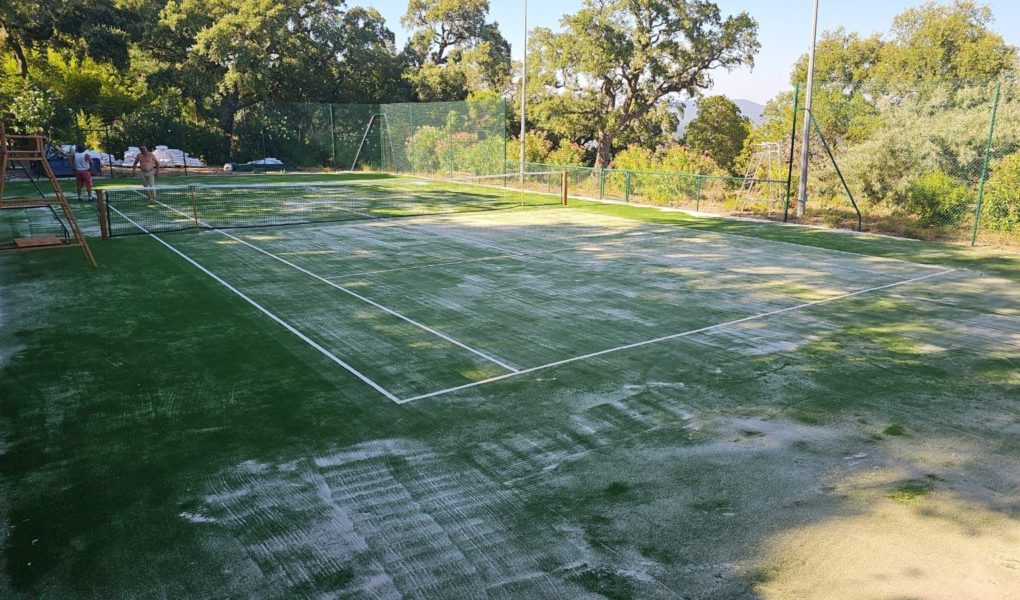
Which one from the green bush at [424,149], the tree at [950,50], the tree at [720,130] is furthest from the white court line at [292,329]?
the tree at [950,50]

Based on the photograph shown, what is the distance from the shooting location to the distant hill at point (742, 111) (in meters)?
35.5

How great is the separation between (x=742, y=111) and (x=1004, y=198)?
69.6ft

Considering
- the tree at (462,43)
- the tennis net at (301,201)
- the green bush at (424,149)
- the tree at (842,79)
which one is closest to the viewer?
the tennis net at (301,201)

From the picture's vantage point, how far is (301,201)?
23125mm

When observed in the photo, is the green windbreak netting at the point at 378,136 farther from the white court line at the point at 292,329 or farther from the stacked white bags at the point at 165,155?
the white court line at the point at 292,329

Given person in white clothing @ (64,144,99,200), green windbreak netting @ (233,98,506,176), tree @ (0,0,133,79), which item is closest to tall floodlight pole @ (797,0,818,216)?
green windbreak netting @ (233,98,506,176)

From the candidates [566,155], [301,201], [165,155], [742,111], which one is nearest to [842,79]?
[742,111]

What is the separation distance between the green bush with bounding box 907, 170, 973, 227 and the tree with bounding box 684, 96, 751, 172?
17.3 metres

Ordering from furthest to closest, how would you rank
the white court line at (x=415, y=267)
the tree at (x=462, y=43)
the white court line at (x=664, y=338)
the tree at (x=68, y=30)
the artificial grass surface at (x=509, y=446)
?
the tree at (x=462, y=43)
the tree at (x=68, y=30)
the white court line at (x=415, y=267)
the white court line at (x=664, y=338)
the artificial grass surface at (x=509, y=446)

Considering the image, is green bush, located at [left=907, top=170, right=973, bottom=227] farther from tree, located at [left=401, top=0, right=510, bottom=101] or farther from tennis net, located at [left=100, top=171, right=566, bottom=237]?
tree, located at [left=401, top=0, right=510, bottom=101]

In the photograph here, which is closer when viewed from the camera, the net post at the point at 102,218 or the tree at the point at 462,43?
the net post at the point at 102,218

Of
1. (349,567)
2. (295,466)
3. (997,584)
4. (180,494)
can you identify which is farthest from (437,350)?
(997,584)

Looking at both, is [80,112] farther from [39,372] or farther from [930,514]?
[930,514]

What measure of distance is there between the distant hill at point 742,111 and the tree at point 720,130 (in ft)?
1.45
